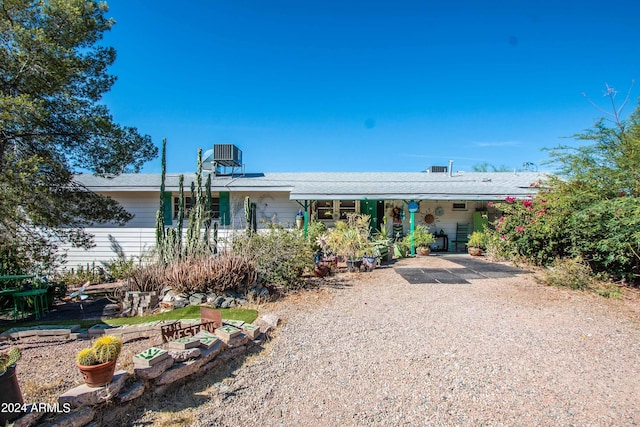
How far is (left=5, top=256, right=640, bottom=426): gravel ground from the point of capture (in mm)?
2848

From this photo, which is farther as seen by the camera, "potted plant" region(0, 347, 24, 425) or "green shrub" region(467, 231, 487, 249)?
"green shrub" region(467, 231, 487, 249)

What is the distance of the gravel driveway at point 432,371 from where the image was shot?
2846 mm

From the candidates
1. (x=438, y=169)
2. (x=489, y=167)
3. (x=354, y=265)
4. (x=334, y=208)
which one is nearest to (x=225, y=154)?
(x=334, y=208)

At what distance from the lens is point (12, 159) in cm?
610

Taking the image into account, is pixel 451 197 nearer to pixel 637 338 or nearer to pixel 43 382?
pixel 637 338

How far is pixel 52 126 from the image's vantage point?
277 inches

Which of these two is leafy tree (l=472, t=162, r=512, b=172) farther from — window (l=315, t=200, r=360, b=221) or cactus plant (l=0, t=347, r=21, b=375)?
cactus plant (l=0, t=347, r=21, b=375)

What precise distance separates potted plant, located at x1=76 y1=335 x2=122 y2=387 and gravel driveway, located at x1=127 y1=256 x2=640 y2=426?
1.47 ft

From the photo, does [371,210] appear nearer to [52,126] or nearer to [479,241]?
[479,241]

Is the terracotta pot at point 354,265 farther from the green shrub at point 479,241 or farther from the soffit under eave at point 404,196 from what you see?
the green shrub at point 479,241

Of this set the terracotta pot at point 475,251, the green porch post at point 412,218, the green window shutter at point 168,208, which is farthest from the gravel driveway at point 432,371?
the green window shutter at point 168,208

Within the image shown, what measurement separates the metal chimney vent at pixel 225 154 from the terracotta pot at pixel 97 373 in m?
13.1

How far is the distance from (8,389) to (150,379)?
1039 millimetres

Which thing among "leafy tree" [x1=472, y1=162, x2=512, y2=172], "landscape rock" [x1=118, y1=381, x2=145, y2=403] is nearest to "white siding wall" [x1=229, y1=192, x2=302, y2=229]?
"landscape rock" [x1=118, y1=381, x2=145, y2=403]
